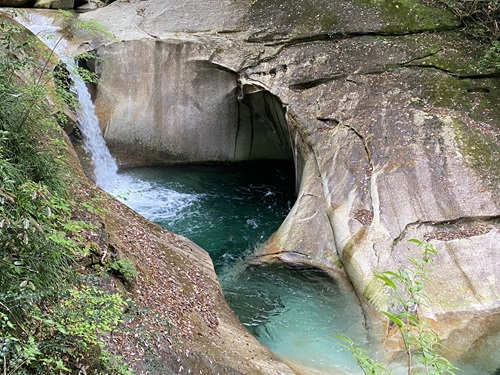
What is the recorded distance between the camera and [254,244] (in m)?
9.80

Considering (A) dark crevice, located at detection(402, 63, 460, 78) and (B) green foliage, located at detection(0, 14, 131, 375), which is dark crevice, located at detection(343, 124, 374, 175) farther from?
(B) green foliage, located at detection(0, 14, 131, 375)

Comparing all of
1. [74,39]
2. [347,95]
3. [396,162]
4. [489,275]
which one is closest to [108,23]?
[74,39]

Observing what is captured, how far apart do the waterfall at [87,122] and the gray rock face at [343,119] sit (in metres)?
0.37

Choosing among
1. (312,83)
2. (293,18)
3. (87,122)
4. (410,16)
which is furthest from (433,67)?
(87,122)

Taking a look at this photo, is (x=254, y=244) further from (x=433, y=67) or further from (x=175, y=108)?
(x=433, y=67)

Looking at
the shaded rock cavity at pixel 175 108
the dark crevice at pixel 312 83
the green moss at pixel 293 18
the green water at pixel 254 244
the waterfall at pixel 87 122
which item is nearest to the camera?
the green water at pixel 254 244

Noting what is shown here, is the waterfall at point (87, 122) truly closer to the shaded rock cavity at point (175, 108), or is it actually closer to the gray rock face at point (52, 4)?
the shaded rock cavity at point (175, 108)

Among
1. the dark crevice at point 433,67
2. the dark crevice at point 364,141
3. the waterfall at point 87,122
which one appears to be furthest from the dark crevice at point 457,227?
the waterfall at point 87,122

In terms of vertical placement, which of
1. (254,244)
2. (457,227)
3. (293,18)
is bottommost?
(254,244)

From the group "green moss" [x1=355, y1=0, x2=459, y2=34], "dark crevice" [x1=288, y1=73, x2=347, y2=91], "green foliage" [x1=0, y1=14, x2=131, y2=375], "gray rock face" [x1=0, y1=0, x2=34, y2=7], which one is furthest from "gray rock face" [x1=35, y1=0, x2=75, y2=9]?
"green foliage" [x1=0, y1=14, x2=131, y2=375]

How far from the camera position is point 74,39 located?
A: 12133mm

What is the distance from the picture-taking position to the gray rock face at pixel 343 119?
762 centimetres

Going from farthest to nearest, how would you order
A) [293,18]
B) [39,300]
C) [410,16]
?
[293,18] → [410,16] → [39,300]

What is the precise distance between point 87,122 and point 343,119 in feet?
22.3
